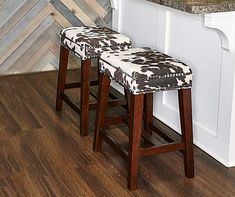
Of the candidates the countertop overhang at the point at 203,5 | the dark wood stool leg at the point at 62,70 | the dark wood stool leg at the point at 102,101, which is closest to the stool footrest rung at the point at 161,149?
the dark wood stool leg at the point at 102,101

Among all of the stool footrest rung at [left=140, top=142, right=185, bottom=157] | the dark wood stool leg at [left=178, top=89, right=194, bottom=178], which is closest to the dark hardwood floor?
the dark wood stool leg at [left=178, top=89, right=194, bottom=178]

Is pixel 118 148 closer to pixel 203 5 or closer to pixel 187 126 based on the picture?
pixel 187 126

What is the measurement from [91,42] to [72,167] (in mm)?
840

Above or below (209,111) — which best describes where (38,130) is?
below

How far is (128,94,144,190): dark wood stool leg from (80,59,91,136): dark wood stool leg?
0.73m

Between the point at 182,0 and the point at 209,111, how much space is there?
75 centimetres

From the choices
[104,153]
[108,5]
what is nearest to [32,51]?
[108,5]

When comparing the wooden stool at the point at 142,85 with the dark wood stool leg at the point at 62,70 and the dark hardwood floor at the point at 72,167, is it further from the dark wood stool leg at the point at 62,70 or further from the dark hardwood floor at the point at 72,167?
the dark wood stool leg at the point at 62,70

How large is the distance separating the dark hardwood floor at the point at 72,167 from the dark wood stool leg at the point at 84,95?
0.26 feet

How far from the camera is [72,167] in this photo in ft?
10.0

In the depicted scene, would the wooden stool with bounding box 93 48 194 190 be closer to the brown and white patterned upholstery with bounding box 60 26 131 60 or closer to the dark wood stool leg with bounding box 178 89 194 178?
the dark wood stool leg with bounding box 178 89 194 178

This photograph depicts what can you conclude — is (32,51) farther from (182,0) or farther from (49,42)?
(182,0)

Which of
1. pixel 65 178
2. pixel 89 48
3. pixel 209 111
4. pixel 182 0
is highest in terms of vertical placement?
pixel 182 0

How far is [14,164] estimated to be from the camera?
10.1ft
